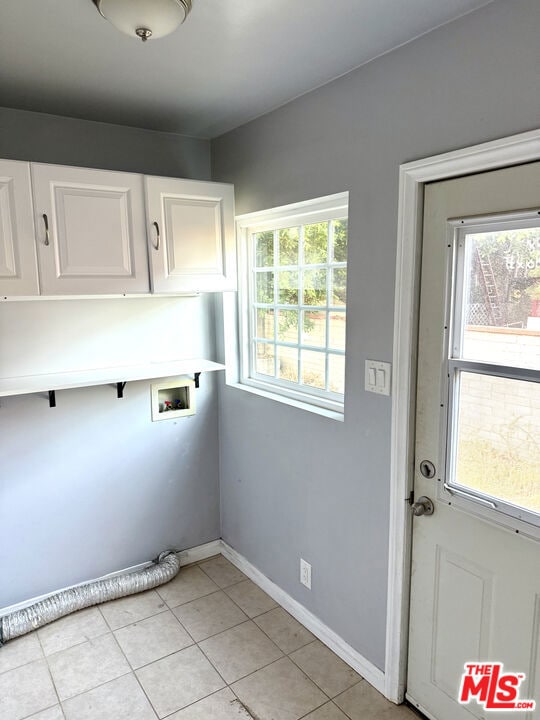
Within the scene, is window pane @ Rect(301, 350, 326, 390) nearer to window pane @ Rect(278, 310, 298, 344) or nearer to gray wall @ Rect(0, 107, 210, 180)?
window pane @ Rect(278, 310, 298, 344)

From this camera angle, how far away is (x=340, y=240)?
2.04 metres

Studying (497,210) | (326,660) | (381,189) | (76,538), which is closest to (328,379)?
(381,189)

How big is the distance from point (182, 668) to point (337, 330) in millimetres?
1556

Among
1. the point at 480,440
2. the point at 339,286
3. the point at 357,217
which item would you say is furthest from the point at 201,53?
the point at 480,440

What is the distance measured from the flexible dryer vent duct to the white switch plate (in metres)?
1.58

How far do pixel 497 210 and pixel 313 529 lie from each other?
4.90 ft

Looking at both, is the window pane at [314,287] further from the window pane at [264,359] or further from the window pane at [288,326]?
the window pane at [264,359]

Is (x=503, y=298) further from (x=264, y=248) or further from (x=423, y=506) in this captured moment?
(x=264, y=248)

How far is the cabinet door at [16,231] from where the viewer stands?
71.5 inches

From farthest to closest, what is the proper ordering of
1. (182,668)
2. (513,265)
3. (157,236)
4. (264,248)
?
1. (264,248)
2. (157,236)
3. (182,668)
4. (513,265)

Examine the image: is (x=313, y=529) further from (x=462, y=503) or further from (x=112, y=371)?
(x=112, y=371)

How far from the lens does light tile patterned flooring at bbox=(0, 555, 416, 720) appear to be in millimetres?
1834

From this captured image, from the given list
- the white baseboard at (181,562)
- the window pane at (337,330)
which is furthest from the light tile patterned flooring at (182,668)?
the window pane at (337,330)

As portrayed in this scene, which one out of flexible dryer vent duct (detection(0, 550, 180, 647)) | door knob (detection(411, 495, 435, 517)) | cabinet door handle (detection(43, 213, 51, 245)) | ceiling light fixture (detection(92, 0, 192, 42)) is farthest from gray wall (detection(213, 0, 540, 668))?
cabinet door handle (detection(43, 213, 51, 245))
